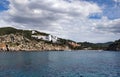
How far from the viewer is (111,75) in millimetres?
Result: 70562

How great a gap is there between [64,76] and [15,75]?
13.8 meters

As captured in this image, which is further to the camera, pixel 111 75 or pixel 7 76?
pixel 111 75

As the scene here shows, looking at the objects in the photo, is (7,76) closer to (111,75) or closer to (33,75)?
(33,75)

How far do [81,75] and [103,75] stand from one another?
21.8ft

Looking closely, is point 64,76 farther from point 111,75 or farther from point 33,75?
point 111,75

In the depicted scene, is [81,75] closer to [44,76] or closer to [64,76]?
[64,76]

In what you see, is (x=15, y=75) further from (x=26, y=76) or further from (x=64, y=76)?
(x=64, y=76)

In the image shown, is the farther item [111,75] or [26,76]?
[111,75]

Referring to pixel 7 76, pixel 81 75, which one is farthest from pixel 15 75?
pixel 81 75

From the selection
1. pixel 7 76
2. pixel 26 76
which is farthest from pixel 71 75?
pixel 7 76

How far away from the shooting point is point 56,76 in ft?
221

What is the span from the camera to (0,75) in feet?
219

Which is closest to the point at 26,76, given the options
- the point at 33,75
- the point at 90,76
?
the point at 33,75

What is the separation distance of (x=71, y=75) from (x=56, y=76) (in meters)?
4.62
